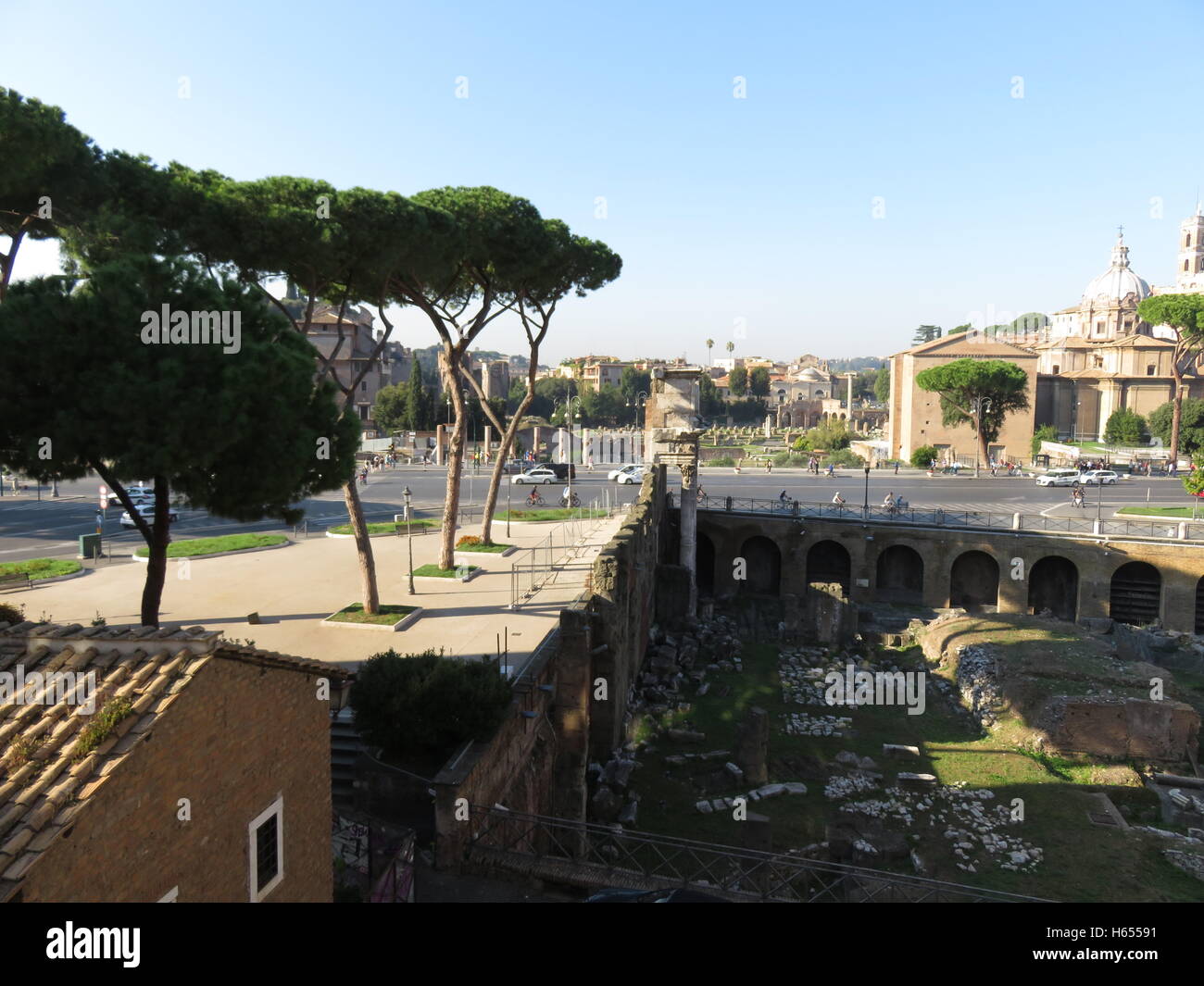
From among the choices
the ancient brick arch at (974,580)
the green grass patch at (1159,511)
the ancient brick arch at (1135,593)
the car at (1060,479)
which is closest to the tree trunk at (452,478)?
the ancient brick arch at (974,580)

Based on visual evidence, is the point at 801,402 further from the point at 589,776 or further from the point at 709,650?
the point at 589,776

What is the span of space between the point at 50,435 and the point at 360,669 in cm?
478

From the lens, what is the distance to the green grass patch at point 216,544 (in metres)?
23.7

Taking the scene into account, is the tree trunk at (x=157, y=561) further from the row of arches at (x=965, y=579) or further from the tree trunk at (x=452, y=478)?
the row of arches at (x=965, y=579)

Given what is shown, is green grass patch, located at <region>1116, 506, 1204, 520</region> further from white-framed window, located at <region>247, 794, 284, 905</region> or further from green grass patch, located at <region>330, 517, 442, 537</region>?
white-framed window, located at <region>247, 794, 284, 905</region>

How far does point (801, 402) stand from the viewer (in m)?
117

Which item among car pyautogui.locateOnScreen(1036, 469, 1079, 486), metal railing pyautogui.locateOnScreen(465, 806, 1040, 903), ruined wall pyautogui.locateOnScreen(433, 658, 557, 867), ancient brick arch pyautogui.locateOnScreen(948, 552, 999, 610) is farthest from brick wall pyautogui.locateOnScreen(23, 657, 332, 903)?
car pyautogui.locateOnScreen(1036, 469, 1079, 486)

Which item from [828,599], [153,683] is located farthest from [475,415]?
[153,683]

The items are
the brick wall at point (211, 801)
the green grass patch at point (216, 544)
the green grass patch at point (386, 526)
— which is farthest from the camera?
the green grass patch at point (386, 526)

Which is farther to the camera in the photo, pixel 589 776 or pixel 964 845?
pixel 589 776

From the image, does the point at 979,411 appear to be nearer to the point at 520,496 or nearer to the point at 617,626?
the point at 520,496

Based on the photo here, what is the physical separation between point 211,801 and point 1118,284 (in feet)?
358

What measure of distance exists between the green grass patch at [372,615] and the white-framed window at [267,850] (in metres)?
9.48
